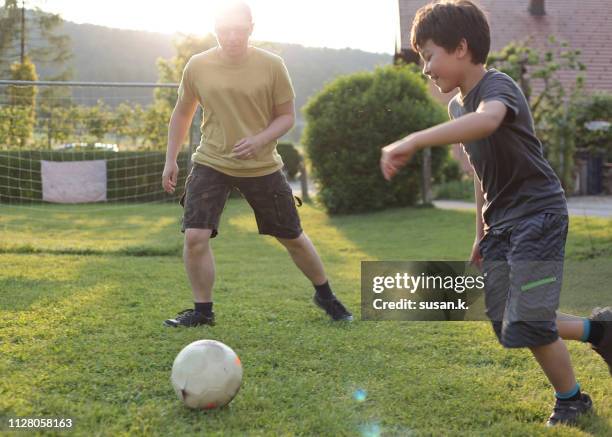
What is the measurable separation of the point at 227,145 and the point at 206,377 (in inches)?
70.2

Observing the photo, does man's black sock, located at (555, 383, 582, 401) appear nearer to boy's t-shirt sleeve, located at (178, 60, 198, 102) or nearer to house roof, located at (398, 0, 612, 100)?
boy's t-shirt sleeve, located at (178, 60, 198, 102)

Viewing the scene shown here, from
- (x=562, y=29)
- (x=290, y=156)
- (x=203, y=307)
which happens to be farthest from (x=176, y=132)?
(x=290, y=156)

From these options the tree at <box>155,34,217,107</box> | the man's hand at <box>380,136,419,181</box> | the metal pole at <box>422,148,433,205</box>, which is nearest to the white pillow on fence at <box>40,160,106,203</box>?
the metal pole at <box>422,148,433,205</box>

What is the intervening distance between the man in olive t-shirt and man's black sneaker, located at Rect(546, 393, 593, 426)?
6.65ft

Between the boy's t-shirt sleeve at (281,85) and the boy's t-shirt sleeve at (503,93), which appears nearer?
the boy's t-shirt sleeve at (503,93)

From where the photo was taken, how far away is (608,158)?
17.9 m

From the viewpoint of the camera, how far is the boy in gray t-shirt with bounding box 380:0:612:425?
2613 millimetres

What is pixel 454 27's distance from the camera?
8.71 feet

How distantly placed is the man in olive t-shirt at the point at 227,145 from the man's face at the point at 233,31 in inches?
0.6

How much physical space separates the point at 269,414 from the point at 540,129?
15072mm

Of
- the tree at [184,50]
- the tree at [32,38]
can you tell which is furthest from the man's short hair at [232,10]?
the tree at [32,38]

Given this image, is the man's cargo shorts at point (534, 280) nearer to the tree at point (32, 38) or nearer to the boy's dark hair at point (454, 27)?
the boy's dark hair at point (454, 27)

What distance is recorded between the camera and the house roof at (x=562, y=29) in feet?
49.0

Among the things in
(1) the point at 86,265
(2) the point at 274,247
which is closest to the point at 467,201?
(2) the point at 274,247
